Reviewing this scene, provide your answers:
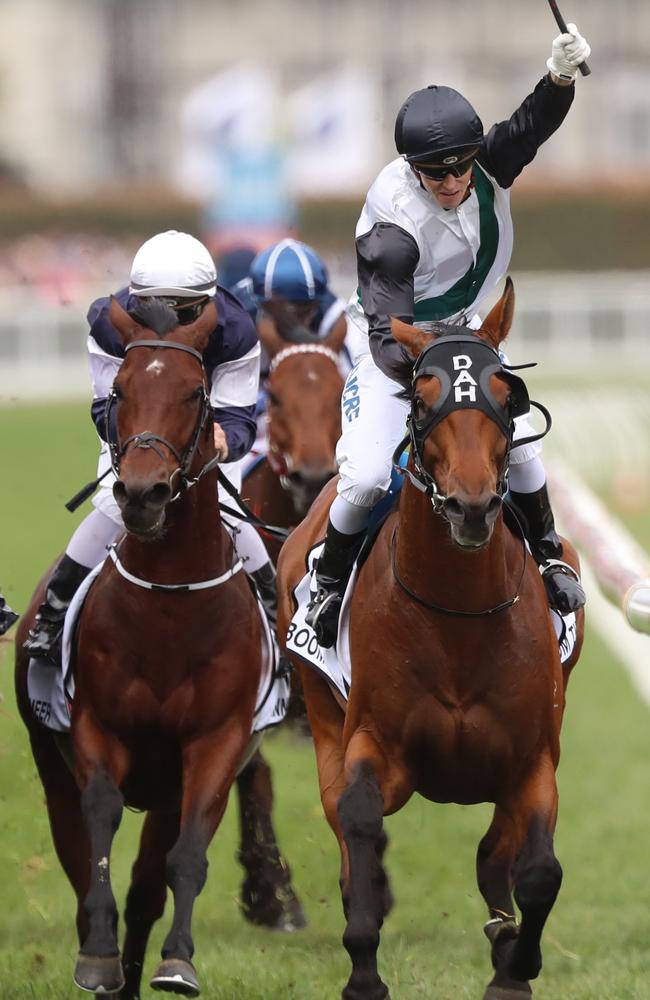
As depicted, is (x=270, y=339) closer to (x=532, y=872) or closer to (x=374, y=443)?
(x=374, y=443)

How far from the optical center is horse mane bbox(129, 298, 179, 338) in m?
5.74

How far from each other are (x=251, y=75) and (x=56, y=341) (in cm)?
648

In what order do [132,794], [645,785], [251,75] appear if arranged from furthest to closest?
[251,75]
[645,785]
[132,794]

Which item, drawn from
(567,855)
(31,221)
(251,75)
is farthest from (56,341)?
(567,855)

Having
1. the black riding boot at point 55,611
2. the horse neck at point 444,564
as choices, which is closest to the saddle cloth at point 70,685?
the black riding boot at point 55,611

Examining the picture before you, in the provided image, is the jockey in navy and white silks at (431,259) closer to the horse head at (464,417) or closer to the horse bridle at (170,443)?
the horse head at (464,417)

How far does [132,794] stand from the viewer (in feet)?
20.1

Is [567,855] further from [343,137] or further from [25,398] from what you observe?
[343,137]

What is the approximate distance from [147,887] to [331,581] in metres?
1.39

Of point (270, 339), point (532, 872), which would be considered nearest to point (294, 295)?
point (270, 339)

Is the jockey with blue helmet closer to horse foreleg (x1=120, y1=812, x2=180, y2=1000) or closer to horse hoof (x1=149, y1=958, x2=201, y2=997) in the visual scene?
horse foreleg (x1=120, y1=812, x2=180, y2=1000)

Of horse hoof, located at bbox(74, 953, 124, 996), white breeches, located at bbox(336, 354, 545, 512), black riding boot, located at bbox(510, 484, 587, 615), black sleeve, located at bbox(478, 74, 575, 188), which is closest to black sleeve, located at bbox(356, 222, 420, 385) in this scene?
white breeches, located at bbox(336, 354, 545, 512)

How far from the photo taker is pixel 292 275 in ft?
27.0

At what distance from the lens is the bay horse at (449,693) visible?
5137mm
